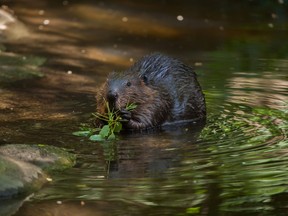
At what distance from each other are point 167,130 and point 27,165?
6.96ft

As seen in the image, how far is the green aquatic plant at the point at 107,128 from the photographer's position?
6.93 m

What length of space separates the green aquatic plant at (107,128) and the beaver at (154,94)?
1.7 inches

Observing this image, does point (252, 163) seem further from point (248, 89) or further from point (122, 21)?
point (122, 21)

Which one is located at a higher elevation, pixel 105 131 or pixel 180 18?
pixel 180 18

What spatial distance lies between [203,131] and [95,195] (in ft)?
7.04

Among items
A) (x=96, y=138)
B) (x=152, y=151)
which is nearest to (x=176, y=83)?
(x=96, y=138)

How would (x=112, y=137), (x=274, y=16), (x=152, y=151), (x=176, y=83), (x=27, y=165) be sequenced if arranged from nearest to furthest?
(x=27, y=165)
(x=152, y=151)
(x=112, y=137)
(x=176, y=83)
(x=274, y=16)

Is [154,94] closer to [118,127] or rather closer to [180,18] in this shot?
[118,127]

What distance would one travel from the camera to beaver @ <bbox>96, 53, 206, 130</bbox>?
728 centimetres

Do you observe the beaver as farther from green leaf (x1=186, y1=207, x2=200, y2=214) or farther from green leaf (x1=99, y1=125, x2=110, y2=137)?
green leaf (x1=186, y1=207, x2=200, y2=214)

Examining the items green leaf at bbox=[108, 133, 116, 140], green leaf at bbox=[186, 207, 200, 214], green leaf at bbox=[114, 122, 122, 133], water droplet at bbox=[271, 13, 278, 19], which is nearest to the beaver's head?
green leaf at bbox=[114, 122, 122, 133]

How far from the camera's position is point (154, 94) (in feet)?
25.0

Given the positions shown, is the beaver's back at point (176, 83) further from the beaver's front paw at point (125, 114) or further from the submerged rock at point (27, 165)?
the submerged rock at point (27, 165)

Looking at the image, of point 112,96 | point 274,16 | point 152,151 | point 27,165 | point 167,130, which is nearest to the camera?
point 27,165
